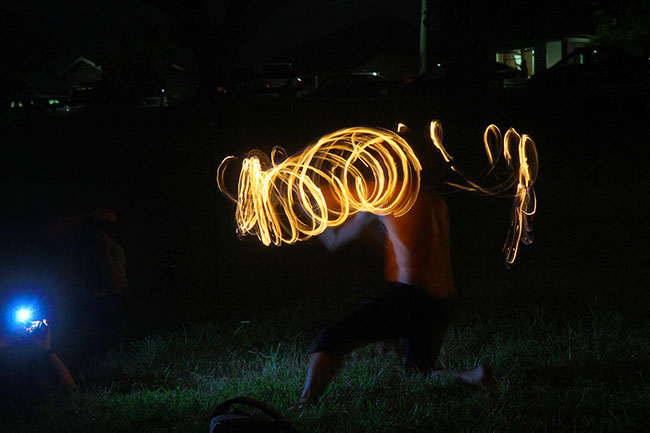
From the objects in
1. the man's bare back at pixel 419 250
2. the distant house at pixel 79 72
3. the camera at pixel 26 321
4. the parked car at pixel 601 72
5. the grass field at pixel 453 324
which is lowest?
the grass field at pixel 453 324

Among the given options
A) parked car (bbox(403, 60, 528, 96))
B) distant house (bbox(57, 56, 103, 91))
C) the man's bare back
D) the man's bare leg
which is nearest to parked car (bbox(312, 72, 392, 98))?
parked car (bbox(403, 60, 528, 96))

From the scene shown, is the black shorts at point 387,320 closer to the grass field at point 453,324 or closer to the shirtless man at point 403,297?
the shirtless man at point 403,297

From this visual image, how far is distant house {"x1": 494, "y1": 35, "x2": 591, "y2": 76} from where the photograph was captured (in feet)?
131

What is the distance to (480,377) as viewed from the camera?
4973mm

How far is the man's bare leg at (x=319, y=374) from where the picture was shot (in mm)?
4832

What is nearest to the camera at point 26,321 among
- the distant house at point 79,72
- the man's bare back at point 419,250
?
the man's bare back at point 419,250

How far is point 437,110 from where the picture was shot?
20672mm

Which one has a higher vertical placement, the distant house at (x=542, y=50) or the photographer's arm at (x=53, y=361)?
the distant house at (x=542, y=50)

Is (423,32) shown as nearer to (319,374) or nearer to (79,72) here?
(319,374)

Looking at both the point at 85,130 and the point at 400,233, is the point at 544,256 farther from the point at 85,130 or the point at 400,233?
the point at 85,130

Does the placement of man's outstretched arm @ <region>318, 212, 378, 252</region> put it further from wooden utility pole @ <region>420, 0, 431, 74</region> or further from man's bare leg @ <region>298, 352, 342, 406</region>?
wooden utility pole @ <region>420, 0, 431, 74</region>

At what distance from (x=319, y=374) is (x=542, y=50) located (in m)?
39.6

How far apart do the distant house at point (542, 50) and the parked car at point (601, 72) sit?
1556 centimetres

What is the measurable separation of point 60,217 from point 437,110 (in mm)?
15329
